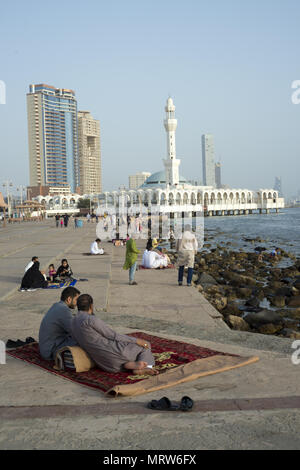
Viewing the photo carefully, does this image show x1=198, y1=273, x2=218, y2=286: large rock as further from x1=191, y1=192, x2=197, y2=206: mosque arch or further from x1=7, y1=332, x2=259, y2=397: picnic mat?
x1=191, y1=192, x2=197, y2=206: mosque arch

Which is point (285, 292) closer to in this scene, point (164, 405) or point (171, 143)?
point (164, 405)

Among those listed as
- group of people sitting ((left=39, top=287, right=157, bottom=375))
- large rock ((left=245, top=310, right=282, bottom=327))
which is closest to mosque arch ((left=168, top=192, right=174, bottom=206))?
large rock ((left=245, top=310, right=282, bottom=327))

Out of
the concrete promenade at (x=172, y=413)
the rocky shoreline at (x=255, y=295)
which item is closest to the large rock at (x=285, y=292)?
the rocky shoreline at (x=255, y=295)

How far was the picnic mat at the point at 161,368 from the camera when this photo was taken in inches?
154

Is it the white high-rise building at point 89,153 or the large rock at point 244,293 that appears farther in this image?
the white high-rise building at point 89,153

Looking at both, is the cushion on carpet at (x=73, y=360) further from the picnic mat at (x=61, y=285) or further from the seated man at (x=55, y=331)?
the picnic mat at (x=61, y=285)

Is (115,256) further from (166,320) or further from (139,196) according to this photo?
(139,196)

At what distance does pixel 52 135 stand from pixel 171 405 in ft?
473

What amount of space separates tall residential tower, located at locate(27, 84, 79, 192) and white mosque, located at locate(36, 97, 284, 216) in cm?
2397

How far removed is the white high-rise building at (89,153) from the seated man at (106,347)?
153m

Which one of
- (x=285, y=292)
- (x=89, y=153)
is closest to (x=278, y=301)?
(x=285, y=292)

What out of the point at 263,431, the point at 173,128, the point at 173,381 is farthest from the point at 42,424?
the point at 173,128

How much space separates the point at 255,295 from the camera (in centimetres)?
1207

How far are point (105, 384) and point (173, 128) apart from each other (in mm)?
105948
